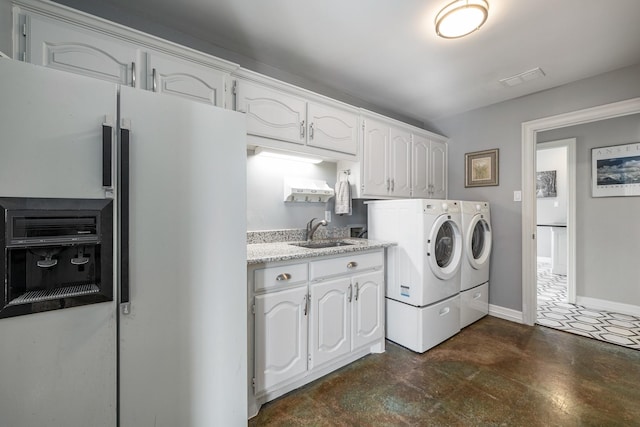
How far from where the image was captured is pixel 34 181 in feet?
2.93

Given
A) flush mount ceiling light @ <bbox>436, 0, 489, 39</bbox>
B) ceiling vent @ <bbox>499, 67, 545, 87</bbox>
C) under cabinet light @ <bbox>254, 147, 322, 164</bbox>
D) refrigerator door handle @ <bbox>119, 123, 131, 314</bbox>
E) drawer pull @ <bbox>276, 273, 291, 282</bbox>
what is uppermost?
ceiling vent @ <bbox>499, 67, 545, 87</bbox>

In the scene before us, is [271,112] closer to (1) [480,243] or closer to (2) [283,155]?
(2) [283,155]

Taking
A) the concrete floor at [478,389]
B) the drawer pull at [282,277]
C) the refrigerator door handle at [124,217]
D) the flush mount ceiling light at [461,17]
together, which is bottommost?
the concrete floor at [478,389]

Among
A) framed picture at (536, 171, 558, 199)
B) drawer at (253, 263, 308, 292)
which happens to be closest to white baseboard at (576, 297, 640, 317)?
framed picture at (536, 171, 558, 199)

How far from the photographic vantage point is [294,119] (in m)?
2.07

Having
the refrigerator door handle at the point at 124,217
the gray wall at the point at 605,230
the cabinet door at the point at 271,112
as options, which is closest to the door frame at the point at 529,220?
the gray wall at the point at 605,230

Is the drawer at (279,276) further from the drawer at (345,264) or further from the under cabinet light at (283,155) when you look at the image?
the under cabinet light at (283,155)

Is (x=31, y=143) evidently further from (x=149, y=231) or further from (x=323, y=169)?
(x=323, y=169)

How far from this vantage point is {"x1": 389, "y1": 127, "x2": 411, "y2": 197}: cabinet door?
109 inches

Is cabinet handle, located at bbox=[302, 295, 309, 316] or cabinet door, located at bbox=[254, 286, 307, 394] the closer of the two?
cabinet door, located at bbox=[254, 286, 307, 394]

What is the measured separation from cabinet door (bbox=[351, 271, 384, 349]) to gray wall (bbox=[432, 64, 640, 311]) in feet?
5.70

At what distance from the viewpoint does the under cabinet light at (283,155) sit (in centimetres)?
207

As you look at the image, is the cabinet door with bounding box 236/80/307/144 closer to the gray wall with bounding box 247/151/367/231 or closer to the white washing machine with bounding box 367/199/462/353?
the gray wall with bounding box 247/151/367/231

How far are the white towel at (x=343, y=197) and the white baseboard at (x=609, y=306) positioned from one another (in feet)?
10.8
